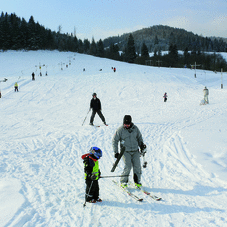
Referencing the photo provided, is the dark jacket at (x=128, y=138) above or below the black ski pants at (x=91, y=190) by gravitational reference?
above

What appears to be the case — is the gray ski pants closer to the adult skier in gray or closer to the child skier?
the adult skier in gray

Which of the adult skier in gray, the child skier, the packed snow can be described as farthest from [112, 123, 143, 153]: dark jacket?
the packed snow

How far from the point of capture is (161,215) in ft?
12.1

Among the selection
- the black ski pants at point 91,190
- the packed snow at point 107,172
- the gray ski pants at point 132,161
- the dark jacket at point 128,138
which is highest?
the dark jacket at point 128,138

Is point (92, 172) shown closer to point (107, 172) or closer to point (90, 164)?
point (90, 164)

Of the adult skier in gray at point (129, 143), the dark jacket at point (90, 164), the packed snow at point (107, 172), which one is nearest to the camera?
the packed snow at point (107, 172)

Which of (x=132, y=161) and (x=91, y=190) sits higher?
(x=132, y=161)

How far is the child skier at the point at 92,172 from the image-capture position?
158 inches

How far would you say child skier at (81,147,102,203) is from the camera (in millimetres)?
4004

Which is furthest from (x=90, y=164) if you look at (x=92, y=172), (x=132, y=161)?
(x=132, y=161)

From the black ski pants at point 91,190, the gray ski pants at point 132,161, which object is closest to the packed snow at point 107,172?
the black ski pants at point 91,190

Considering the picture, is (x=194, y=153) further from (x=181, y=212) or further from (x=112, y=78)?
(x=112, y=78)

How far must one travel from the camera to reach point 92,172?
13.3 ft

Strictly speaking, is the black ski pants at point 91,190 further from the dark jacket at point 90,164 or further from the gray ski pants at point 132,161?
the gray ski pants at point 132,161
